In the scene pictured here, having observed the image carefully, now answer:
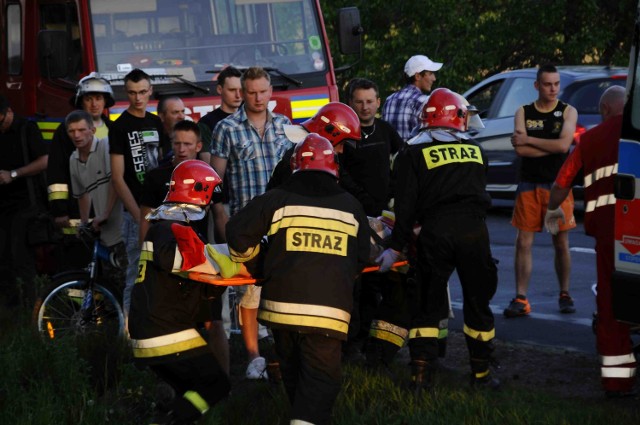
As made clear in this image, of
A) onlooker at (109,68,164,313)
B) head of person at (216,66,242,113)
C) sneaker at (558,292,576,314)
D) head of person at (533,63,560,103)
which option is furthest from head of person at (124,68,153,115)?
sneaker at (558,292,576,314)

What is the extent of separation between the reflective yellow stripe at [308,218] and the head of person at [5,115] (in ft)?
17.5

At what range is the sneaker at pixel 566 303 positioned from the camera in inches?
409

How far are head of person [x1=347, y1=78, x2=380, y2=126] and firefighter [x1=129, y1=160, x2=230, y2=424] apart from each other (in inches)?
103

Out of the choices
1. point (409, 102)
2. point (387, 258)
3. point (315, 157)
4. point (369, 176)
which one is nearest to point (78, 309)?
point (369, 176)

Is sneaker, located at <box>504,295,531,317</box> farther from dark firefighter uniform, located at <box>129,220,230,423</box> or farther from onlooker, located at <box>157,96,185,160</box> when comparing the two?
dark firefighter uniform, located at <box>129,220,230,423</box>

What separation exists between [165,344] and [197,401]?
325mm

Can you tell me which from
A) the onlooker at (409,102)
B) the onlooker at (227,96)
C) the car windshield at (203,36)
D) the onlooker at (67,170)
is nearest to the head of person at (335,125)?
the onlooker at (227,96)

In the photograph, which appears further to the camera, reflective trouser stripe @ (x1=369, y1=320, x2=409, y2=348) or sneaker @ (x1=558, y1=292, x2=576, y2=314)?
sneaker @ (x1=558, y1=292, x2=576, y2=314)

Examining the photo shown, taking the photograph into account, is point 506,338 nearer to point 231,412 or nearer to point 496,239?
point 231,412

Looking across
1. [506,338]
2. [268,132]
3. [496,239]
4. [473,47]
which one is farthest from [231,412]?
[473,47]

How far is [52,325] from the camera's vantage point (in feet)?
30.8

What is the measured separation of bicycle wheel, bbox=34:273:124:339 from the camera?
30.3 feet

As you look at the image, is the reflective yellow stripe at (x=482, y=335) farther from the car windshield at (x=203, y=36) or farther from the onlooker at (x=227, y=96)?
the car windshield at (x=203, y=36)

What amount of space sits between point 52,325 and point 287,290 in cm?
360
